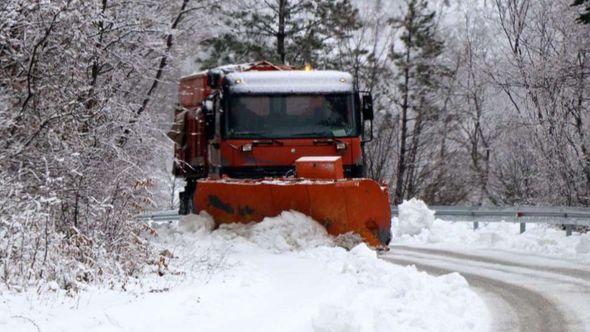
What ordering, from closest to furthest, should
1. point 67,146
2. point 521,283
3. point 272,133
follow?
point 67,146, point 521,283, point 272,133

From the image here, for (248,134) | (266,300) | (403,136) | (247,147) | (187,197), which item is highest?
(403,136)

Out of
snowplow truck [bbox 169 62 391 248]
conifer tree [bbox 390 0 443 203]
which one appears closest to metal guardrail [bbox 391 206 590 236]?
snowplow truck [bbox 169 62 391 248]

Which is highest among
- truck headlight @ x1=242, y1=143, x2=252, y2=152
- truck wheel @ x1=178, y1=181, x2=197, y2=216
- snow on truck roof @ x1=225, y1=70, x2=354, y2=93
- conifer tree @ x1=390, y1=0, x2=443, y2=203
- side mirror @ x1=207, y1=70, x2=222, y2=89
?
conifer tree @ x1=390, y1=0, x2=443, y2=203

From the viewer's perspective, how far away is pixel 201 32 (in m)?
18.8

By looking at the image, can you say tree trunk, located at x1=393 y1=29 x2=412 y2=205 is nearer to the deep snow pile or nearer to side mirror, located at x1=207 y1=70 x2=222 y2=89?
the deep snow pile

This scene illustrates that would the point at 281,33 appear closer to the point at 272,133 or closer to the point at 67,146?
the point at 272,133

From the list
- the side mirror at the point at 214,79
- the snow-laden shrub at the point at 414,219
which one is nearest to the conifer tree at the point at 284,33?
the side mirror at the point at 214,79

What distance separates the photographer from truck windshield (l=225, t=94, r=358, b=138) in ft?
45.8

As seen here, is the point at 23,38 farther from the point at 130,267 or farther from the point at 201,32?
the point at 201,32

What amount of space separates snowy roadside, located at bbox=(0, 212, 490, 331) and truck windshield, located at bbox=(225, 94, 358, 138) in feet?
10.8

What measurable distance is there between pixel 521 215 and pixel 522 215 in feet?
0.11

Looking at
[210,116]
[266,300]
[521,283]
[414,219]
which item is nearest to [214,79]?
[210,116]

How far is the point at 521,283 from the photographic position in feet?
31.3

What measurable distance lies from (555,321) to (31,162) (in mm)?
5510
